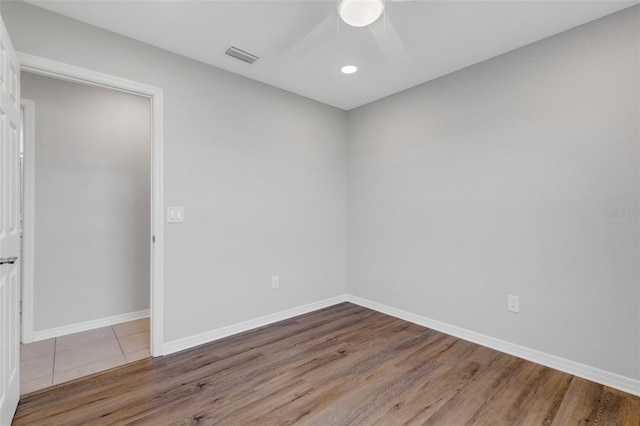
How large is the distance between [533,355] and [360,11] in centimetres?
273

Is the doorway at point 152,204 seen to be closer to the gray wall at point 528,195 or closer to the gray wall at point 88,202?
the gray wall at point 88,202

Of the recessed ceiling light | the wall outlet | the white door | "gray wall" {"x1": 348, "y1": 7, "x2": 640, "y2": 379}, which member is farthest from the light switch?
the wall outlet

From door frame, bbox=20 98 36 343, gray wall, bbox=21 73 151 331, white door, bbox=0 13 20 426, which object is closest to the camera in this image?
white door, bbox=0 13 20 426

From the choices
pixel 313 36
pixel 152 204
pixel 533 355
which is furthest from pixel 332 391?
pixel 313 36

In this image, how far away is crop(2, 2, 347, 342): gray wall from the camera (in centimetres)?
232

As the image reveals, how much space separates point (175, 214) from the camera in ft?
8.52

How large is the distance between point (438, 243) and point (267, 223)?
5.70 ft

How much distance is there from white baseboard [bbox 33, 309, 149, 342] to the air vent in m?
2.81

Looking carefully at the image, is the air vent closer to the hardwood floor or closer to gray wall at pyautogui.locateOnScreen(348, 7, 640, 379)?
gray wall at pyautogui.locateOnScreen(348, 7, 640, 379)

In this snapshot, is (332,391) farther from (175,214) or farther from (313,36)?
(313,36)

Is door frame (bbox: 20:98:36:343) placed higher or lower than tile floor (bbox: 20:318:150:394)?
higher

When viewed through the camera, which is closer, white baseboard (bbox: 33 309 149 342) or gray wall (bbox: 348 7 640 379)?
gray wall (bbox: 348 7 640 379)

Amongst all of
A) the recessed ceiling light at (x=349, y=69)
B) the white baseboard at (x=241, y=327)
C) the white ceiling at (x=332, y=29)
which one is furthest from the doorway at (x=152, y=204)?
the recessed ceiling light at (x=349, y=69)

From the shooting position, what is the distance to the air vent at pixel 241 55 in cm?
254
